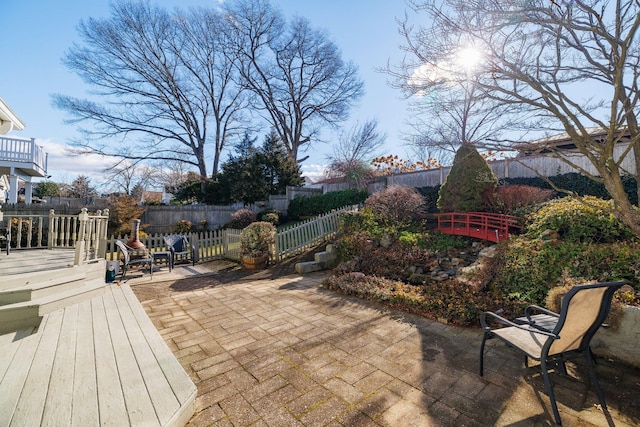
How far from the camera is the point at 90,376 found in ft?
6.64

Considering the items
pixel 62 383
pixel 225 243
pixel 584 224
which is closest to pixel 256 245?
pixel 225 243

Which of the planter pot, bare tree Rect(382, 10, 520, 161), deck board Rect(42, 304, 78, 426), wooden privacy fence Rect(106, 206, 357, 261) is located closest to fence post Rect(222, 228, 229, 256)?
wooden privacy fence Rect(106, 206, 357, 261)

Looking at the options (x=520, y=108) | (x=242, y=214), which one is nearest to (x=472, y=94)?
(x=520, y=108)

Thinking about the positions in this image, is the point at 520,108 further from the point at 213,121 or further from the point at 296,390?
the point at 213,121

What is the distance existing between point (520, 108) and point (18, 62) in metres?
10.2

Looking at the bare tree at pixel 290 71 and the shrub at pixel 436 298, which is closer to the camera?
the shrub at pixel 436 298

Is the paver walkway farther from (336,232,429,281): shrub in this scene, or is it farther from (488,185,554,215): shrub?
(488,185,554,215): shrub

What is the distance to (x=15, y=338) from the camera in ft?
8.48

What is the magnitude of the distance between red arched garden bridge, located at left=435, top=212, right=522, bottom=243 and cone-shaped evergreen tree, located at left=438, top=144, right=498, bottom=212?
412mm

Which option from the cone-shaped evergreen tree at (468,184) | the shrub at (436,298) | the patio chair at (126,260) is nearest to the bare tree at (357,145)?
the cone-shaped evergreen tree at (468,184)

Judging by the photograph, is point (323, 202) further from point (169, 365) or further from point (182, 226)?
point (169, 365)

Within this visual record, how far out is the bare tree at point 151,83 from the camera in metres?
15.0

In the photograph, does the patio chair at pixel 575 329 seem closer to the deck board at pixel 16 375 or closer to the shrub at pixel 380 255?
the deck board at pixel 16 375

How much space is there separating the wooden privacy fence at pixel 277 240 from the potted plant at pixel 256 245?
0.23 meters
